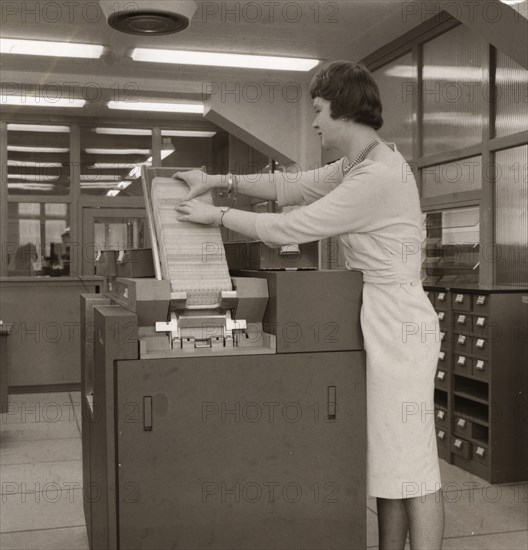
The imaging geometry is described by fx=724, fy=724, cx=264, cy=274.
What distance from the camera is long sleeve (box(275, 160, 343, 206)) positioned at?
233cm

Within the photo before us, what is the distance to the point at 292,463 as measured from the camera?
2088 mm

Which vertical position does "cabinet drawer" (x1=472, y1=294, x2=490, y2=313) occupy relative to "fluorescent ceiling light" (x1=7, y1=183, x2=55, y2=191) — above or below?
below

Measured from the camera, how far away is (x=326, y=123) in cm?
210

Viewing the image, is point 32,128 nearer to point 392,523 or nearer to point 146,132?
point 146,132

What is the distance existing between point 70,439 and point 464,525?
2.81 m

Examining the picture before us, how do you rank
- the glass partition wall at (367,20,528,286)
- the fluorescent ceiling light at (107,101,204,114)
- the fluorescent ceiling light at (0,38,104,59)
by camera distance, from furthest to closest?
the fluorescent ceiling light at (107,101,204,114) < the fluorescent ceiling light at (0,38,104,59) < the glass partition wall at (367,20,528,286)

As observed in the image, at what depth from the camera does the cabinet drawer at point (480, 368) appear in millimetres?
4137

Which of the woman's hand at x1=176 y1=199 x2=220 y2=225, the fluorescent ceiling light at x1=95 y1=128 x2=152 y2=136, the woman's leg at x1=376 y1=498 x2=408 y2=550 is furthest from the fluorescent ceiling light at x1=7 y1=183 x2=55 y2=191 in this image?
the woman's leg at x1=376 y1=498 x2=408 y2=550

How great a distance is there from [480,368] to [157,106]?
5221 millimetres

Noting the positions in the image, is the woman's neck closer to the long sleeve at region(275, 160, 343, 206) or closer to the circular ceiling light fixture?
the long sleeve at region(275, 160, 343, 206)

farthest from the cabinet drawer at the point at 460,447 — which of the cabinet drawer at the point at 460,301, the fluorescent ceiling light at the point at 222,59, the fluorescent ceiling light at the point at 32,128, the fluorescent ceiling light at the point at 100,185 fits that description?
the fluorescent ceiling light at the point at 32,128

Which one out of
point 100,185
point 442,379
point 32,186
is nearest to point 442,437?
point 442,379

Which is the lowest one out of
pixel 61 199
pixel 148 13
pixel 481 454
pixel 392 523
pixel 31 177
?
pixel 481 454

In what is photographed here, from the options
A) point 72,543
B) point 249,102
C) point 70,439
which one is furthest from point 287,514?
point 249,102
